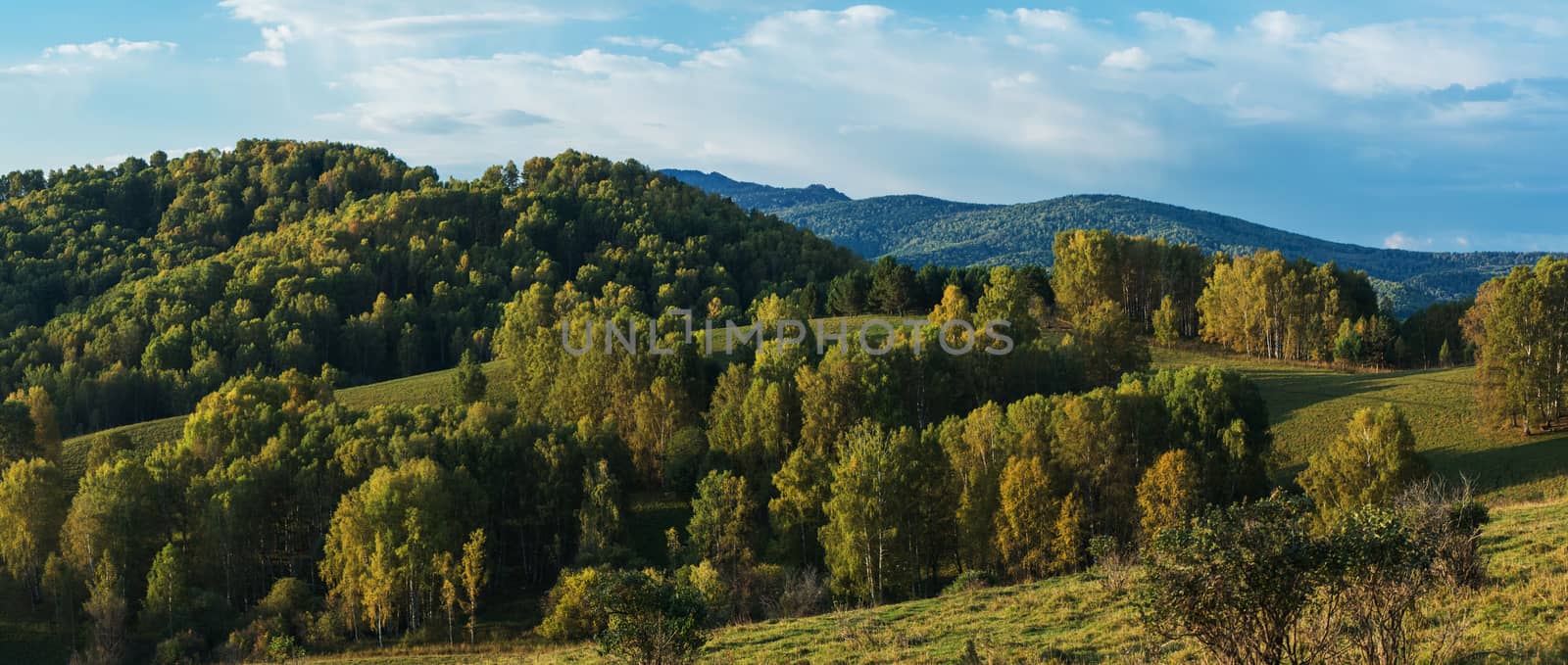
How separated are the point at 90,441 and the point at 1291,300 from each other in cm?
11119

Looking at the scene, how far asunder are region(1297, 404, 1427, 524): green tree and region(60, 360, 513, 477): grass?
68.6 meters

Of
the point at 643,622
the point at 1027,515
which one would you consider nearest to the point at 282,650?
the point at 643,622

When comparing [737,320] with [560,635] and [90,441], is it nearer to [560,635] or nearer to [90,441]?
[90,441]

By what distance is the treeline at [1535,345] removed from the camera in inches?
2494

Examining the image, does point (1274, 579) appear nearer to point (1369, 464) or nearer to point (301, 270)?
point (1369, 464)

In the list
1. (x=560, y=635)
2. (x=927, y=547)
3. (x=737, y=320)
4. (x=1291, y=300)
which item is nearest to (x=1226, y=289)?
(x=1291, y=300)

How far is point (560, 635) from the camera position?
48.7 meters

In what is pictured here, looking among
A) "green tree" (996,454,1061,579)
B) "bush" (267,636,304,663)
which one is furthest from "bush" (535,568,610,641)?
"green tree" (996,454,1061,579)

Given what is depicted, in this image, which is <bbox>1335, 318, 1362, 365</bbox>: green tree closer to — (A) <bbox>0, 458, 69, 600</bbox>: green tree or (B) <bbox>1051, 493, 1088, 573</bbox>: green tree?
(B) <bbox>1051, 493, 1088, 573</bbox>: green tree

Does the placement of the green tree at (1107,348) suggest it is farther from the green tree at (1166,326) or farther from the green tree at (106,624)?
the green tree at (106,624)

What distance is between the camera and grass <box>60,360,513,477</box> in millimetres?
80625

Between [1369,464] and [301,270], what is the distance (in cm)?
13686

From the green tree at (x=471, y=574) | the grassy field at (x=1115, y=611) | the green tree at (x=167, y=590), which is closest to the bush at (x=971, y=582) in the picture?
the grassy field at (x=1115, y=611)

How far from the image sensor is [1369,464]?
49.7 meters
